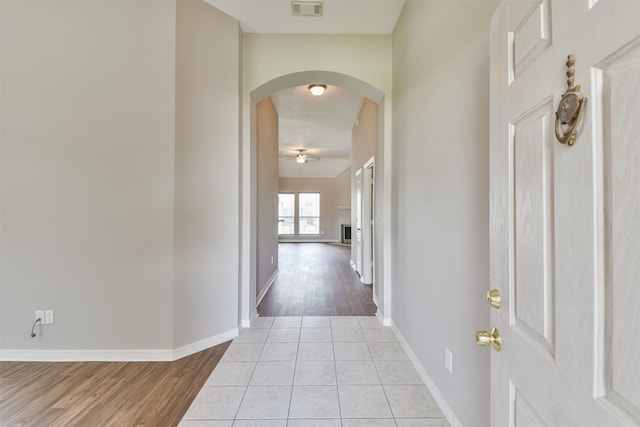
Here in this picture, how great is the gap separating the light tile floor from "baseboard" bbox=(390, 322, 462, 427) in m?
0.04

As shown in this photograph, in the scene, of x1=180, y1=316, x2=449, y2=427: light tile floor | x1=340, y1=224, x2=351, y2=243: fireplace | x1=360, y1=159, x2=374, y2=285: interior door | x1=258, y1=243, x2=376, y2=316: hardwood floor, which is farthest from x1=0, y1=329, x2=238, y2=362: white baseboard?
x1=340, y1=224, x2=351, y2=243: fireplace

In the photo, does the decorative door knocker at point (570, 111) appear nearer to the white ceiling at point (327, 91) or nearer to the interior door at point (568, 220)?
the interior door at point (568, 220)

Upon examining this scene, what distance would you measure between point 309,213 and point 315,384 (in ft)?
31.6

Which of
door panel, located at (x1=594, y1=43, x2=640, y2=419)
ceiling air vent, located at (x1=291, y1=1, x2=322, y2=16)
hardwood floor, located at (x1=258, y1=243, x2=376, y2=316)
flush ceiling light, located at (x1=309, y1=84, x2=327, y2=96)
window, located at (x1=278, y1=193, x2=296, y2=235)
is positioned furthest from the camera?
window, located at (x1=278, y1=193, x2=296, y2=235)

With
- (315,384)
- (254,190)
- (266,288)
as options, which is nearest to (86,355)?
(315,384)

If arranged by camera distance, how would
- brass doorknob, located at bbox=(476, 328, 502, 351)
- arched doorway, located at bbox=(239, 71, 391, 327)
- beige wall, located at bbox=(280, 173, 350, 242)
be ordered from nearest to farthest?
brass doorknob, located at bbox=(476, 328, 502, 351)
arched doorway, located at bbox=(239, 71, 391, 327)
beige wall, located at bbox=(280, 173, 350, 242)

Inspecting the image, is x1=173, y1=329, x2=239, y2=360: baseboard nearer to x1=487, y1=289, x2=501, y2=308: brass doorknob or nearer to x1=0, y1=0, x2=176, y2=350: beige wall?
x1=0, y1=0, x2=176, y2=350: beige wall

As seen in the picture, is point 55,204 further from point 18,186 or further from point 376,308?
point 376,308

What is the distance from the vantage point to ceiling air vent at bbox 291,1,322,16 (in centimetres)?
255

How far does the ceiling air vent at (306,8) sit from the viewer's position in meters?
2.55

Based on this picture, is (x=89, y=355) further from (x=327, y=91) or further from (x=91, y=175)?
(x=327, y=91)

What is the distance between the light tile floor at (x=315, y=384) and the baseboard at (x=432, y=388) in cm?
4

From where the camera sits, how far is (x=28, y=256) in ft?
7.66

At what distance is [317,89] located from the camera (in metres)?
4.00
